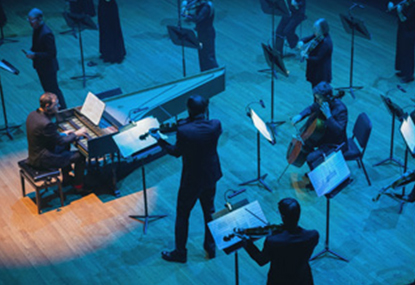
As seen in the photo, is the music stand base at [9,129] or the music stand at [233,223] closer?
the music stand at [233,223]

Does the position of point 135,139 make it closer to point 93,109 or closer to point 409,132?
point 93,109

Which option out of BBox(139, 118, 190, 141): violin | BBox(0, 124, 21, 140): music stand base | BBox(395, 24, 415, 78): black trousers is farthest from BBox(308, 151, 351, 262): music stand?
BBox(0, 124, 21, 140): music stand base

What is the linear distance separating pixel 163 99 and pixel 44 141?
1.46 m

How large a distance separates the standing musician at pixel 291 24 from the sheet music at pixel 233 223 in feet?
18.6

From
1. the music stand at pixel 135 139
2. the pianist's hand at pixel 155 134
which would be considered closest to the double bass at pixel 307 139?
the music stand at pixel 135 139

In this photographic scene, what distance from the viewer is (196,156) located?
242 inches

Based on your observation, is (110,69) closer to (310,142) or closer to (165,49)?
(165,49)

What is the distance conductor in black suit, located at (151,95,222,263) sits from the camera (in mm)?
6047

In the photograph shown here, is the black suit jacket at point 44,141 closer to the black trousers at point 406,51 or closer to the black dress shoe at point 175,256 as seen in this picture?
the black dress shoe at point 175,256

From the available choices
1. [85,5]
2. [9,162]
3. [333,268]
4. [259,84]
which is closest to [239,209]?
[333,268]

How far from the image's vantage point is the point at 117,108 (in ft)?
26.1

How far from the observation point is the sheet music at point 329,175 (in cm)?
602

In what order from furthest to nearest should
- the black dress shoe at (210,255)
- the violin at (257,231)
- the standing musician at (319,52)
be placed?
the standing musician at (319,52) → the black dress shoe at (210,255) → the violin at (257,231)

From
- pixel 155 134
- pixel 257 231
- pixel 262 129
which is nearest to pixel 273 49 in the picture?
pixel 262 129
